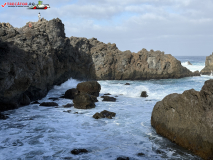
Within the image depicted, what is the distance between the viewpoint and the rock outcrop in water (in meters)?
14.7

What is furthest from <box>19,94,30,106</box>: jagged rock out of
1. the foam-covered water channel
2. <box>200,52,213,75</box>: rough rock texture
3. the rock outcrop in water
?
<box>200,52,213,75</box>: rough rock texture

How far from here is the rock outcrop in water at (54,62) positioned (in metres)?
14.7

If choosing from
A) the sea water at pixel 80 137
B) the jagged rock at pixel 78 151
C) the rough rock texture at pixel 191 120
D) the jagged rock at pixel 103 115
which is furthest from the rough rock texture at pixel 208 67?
the jagged rock at pixel 78 151

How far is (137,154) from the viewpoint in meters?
7.96

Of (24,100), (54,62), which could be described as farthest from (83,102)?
(54,62)

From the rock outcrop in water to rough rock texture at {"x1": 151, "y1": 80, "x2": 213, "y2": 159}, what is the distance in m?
9.60

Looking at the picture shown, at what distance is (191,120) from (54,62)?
21.1 meters

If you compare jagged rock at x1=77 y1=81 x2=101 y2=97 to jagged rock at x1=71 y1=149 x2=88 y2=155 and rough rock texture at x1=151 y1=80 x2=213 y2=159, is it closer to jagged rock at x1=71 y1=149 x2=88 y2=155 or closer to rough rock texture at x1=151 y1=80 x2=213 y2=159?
rough rock texture at x1=151 y1=80 x2=213 y2=159

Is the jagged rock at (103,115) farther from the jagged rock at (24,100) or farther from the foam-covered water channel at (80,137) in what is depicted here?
the jagged rock at (24,100)

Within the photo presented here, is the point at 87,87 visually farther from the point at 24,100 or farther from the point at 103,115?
the point at 103,115

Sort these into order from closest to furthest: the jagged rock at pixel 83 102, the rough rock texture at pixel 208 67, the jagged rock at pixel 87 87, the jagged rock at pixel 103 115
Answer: the jagged rock at pixel 103 115
the jagged rock at pixel 83 102
the jagged rock at pixel 87 87
the rough rock texture at pixel 208 67

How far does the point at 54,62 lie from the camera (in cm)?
2664

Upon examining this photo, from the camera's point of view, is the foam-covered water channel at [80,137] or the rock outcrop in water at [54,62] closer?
the foam-covered water channel at [80,137]

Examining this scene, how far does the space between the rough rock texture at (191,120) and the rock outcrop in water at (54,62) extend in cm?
960
